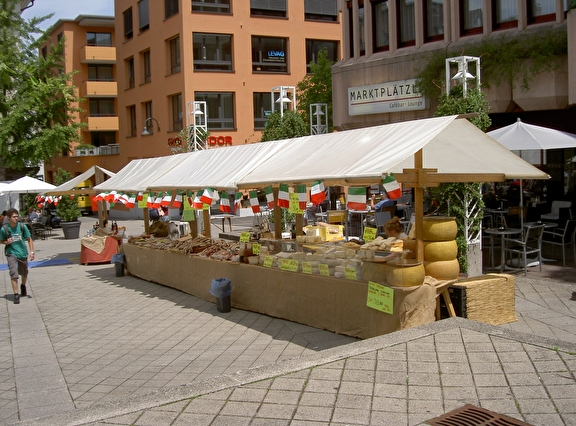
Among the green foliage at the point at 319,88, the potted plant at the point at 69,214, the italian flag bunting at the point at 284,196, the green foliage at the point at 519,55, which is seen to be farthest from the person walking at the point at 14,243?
the green foliage at the point at 319,88

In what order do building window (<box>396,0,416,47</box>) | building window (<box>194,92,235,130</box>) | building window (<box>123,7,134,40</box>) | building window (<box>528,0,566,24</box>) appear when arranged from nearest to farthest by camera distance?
building window (<box>528,0,566,24</box>)
building window (<box>396,0,416,47</box>)
building window (<box>194,92,235,130</box>)
building window (<box>123,7,134,40</box>)

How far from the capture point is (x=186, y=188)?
11.6 metres

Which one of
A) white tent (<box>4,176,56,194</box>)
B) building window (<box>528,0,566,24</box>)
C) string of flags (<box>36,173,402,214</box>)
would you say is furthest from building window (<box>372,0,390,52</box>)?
white tent (<box>4,176,56,194</box>)

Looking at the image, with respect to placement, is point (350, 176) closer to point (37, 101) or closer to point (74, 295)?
point (74, 295)

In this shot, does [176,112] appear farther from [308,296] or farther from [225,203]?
[308,296]

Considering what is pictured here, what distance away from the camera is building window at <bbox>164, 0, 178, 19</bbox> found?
31.6 metres

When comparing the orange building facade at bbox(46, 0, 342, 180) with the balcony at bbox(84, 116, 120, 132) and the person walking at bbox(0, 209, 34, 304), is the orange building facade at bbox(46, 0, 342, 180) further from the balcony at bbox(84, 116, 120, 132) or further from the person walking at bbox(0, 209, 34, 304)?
the person walking at bbox(0, 209, 34, 304)

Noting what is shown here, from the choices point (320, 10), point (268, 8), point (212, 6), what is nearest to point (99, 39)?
point (212, 6)

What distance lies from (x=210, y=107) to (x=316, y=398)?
28.1m

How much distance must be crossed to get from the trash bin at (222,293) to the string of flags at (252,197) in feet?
4.54

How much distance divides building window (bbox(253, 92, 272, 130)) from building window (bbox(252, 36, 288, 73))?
1391 millimetres

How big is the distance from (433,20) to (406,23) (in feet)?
3.38

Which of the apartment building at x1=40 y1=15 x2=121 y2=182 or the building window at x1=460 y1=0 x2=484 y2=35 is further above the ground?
the apartment building at x1=40 y1=15 x2=121 y2=182

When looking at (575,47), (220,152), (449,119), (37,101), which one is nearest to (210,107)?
(37,101)
